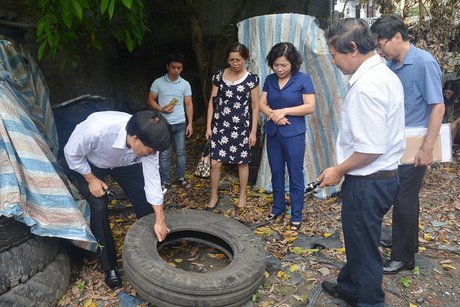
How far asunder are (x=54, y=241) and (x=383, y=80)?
8.98 ft

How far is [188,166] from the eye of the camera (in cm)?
638

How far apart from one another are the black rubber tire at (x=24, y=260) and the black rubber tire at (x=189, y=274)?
0.64 metres

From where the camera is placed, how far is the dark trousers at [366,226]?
245 cm

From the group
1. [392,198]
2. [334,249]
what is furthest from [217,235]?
[392,198]

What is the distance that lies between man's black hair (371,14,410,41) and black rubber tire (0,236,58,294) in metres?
3.05

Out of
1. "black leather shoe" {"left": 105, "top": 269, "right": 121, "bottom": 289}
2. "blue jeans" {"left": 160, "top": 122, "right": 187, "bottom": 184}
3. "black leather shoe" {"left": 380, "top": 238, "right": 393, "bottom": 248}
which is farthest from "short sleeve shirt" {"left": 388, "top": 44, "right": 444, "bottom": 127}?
"blue jeans" {"left": 160, "top": 122, "right": 187, "bottom": 184}

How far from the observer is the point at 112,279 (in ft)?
10.4

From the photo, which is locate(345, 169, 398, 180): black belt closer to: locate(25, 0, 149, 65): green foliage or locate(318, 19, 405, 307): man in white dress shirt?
locate(318, 19, 405, 307): man in white dress shirt

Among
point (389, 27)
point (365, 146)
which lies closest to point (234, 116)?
point (389, 27)

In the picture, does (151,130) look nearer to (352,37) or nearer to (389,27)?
(352,37)

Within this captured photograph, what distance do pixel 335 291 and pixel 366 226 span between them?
2.81ft

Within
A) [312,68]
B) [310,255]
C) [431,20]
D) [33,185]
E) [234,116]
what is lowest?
[310,255]

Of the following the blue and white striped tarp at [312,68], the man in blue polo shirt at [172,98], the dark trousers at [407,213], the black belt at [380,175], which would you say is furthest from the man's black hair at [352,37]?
the man in blue polo shirt at [172,98]

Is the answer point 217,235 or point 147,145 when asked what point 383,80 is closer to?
point 147,145
